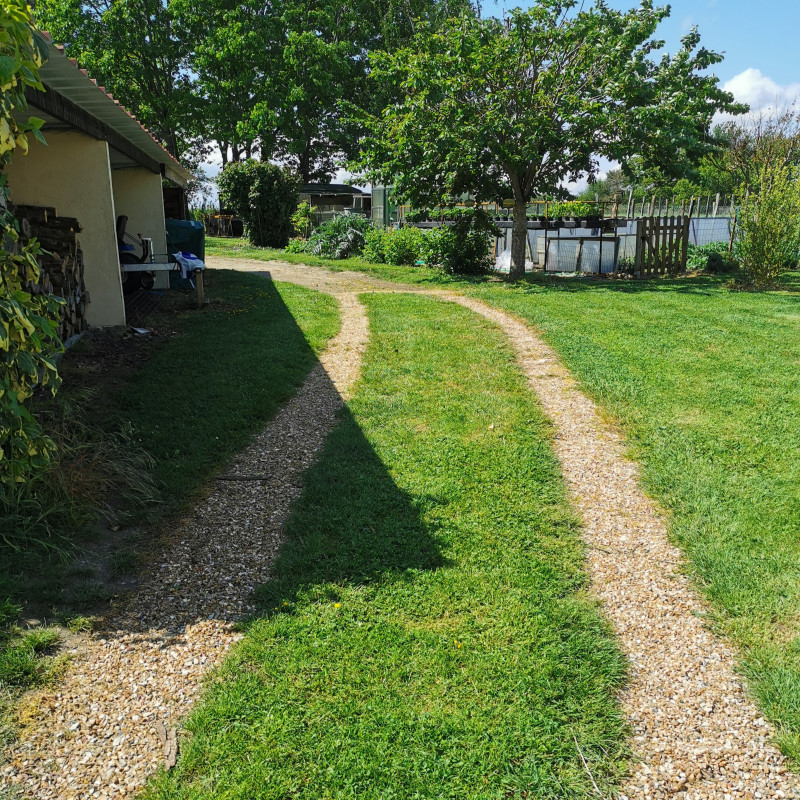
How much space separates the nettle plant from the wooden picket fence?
16048mm

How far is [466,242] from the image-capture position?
655 inches

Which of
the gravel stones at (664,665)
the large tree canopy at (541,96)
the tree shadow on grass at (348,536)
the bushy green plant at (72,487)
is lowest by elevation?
the gravel stones at (664,665)

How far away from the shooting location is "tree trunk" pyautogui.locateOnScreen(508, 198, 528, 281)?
15.8 metres

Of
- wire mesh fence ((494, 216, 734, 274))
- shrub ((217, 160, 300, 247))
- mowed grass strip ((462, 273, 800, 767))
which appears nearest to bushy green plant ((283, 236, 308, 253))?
shrub ((217, 160, 300, 247))

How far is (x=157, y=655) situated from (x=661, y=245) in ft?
56.7

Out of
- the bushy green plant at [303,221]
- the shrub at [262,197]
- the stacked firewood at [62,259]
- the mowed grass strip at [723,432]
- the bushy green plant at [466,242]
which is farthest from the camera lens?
the bushy green plant at [303,221]

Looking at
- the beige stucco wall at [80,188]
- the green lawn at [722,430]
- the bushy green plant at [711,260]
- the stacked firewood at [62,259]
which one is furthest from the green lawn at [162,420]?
the bushy green plant at [711,260]

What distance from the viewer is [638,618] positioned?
3.33 metres

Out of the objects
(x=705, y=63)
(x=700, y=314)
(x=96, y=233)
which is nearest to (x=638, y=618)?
(x=96, y=233)

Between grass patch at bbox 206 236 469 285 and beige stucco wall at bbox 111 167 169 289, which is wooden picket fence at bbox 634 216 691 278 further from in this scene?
beige stucco wall at bbox 111 167 169 289

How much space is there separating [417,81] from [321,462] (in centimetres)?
1236

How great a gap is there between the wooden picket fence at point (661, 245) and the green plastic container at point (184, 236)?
1101 centimetres

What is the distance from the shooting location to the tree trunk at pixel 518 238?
1584 cm

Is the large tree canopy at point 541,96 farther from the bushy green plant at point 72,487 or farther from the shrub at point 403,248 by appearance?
the bushy green plant at point 72,487
